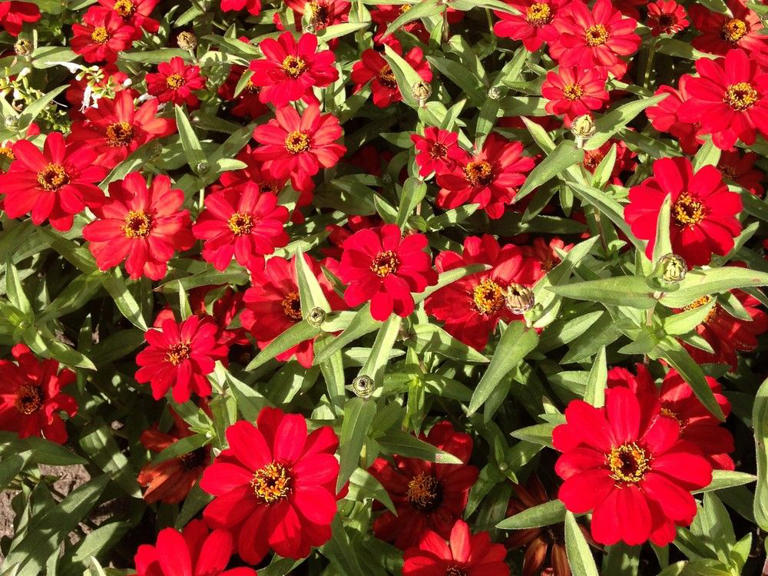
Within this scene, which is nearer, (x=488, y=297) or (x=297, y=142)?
(x=488, y=297)

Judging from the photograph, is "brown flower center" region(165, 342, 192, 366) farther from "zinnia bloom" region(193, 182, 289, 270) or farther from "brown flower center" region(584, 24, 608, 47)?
"brown flower center" region(584, 24, 608, 47)

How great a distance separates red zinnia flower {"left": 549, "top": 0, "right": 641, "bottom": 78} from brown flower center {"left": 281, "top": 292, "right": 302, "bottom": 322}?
32.8 inches

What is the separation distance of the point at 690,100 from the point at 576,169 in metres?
0.27

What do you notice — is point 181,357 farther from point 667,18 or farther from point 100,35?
point 667,18

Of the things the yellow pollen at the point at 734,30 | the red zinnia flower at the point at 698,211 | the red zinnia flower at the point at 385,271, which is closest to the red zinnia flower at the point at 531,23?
the yellow pollen at the point at 734,30

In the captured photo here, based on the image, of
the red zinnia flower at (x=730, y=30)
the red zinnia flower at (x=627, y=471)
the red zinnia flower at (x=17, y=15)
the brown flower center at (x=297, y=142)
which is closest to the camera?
the red zinnia flower at (x=627, y=471)

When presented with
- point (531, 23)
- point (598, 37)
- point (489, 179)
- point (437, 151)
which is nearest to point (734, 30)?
point (598, 37)

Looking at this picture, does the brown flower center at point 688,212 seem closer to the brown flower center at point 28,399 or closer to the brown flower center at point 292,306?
the brown flower center at point 292,306

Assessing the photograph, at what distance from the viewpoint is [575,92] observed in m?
1.48

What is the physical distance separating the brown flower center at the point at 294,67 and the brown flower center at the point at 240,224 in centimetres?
40

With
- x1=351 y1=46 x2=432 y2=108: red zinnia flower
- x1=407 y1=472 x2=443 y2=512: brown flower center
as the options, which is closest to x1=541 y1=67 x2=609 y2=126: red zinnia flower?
x1=351 y1=46 x2=432 y2=108: red zinnia flower

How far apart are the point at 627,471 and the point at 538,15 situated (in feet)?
3.81

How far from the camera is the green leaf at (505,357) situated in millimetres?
1110

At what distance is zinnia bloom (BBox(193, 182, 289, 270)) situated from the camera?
1352 millimetres
